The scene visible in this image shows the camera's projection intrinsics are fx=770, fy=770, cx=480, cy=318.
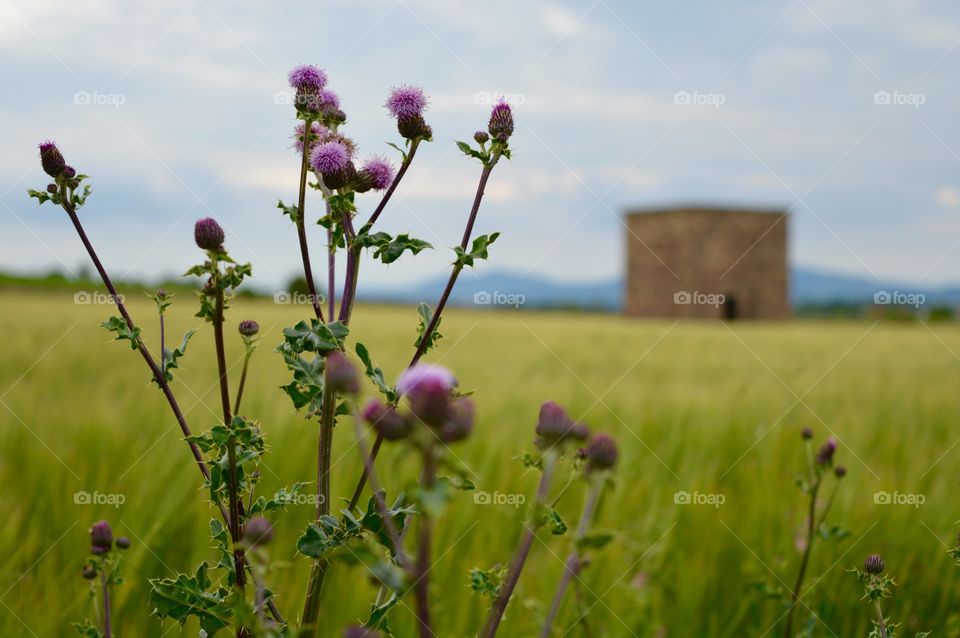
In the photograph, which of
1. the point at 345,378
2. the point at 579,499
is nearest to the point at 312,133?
the point at 345,378

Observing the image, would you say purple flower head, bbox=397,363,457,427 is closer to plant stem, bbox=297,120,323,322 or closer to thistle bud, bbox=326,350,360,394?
thistle bud, bbox=326,350,360,394


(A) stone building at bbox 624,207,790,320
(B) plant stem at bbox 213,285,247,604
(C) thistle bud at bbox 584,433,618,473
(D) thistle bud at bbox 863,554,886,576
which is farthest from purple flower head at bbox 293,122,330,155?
(A) stone building at bbox 624,207,790,320

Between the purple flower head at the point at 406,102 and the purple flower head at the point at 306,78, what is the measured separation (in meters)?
0.14

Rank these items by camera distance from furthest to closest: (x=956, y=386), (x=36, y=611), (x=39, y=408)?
(x=956, y=386), (x=39, y=408), (x=36, y=611)

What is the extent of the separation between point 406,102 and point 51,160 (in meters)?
0.69

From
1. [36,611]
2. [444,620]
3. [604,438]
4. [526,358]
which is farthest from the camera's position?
[526,358]

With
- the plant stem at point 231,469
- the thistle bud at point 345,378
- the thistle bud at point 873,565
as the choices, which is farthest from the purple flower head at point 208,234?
the thistle bud at point 873,565

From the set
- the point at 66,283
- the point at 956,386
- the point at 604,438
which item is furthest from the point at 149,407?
the point at 66,283

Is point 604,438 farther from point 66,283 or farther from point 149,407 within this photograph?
point 66,283

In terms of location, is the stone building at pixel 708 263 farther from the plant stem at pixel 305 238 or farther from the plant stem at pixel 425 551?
the plant stem at pixel 425 551

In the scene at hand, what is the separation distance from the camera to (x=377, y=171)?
1443mm

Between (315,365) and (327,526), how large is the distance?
0.26m

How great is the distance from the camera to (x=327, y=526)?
4.12 ft

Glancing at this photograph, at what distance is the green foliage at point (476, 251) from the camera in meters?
1.35
